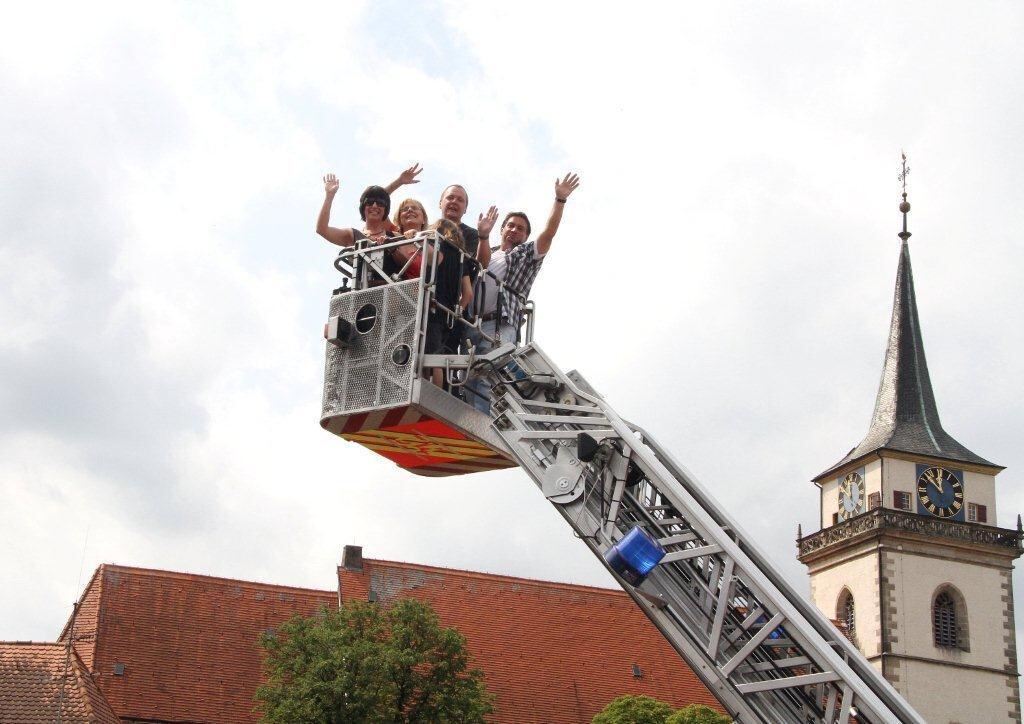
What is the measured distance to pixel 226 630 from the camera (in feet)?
116

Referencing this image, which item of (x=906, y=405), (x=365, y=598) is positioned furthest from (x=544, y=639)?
(x=906, y=405)

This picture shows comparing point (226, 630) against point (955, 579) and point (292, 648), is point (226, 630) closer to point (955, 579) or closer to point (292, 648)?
point (292, 648)

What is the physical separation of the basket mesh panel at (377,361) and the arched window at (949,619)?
125ft

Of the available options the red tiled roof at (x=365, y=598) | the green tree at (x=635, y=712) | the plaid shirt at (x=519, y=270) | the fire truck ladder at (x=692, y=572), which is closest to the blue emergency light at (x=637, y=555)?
the fire truck ladder at (x=692, y=572)

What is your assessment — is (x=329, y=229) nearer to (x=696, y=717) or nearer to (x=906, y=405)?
(x=696, y=717)

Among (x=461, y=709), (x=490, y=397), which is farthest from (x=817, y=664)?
(x=461, y=709)

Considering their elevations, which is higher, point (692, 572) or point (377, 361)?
point (377, 361)

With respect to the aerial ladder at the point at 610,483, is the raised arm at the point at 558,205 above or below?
above

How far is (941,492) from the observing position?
46219 millimetres

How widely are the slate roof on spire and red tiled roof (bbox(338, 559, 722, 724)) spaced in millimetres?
12310

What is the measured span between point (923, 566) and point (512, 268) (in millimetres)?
37143

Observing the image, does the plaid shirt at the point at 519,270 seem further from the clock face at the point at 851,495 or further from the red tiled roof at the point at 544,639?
the clock face at the point at 851,495

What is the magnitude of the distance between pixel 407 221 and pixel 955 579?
3837cm

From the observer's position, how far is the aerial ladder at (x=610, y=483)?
324 inches
